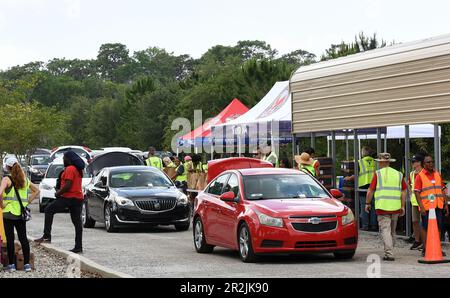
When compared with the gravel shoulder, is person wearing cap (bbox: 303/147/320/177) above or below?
above

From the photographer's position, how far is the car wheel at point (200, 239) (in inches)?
731

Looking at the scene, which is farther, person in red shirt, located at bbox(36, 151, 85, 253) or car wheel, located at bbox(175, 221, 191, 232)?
car wheel, located at bbox(175, 221, 191, 232)

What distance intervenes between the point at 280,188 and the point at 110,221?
25.3 feet

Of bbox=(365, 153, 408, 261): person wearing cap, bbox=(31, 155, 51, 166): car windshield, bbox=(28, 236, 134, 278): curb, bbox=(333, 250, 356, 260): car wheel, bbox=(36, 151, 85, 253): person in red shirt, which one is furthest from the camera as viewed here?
bbox=(31, 155, 51, 166): car windshield

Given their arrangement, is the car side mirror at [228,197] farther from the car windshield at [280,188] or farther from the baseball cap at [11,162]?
the baseball cap at [11,162]

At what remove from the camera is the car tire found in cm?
2422

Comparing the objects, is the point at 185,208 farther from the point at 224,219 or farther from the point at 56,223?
the point at 224,219

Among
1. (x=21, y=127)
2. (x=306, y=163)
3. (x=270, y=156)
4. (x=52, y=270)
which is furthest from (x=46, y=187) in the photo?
(x=21, y=127)

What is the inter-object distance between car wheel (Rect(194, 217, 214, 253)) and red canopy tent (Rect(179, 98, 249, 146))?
1984 cm

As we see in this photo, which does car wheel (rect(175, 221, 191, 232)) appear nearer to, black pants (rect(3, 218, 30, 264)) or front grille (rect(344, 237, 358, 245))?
front grille (rect(344, 237, 358, 245))

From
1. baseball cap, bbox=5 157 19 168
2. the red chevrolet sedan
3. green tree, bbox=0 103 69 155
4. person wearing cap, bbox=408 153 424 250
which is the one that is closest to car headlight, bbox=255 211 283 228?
the red chevrolet sedan

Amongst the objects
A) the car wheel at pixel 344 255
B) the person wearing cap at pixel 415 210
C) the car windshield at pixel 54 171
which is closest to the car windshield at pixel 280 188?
the car wheel at pixel 344 255
